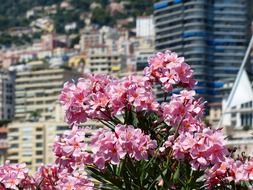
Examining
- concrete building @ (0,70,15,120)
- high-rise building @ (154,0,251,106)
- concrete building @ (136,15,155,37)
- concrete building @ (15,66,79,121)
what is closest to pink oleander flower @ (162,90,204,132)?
high-rise building @ (154,0,251,106)

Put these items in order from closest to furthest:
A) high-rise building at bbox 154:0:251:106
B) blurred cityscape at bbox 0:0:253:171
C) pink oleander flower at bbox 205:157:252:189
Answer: pink oleander flower at bbox 205:157:252:189 < blurred cityscape at bbox 0:0:253:171 < high-rise building at bbox 154:0:251:106

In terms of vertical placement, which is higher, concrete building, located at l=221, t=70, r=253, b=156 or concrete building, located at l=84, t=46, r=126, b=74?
concrete building, located at l=84, t=46, r=126, b=74

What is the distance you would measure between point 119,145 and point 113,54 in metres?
132

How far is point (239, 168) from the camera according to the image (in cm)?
500

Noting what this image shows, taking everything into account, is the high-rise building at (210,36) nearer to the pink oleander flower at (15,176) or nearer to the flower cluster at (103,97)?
A: the flower cluster at (103,97)

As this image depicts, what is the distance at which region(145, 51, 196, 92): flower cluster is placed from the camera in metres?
5.49

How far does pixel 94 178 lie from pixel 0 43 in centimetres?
17809

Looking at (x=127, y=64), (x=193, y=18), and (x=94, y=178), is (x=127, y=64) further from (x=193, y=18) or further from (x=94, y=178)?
(x=94, y=178)

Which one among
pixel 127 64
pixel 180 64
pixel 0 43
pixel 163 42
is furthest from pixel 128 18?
pixel 180 64

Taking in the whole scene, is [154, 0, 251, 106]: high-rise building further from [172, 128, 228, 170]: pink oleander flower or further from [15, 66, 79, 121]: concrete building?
[172, 128, 228, 170]: pink oleander flower

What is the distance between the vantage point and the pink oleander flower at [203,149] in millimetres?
4855

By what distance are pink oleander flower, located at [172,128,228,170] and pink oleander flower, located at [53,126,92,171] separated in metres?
0.46

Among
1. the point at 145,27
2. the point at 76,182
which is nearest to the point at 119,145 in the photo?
the point at 76,182

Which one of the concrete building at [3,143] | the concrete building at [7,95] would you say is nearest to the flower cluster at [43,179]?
the concrete building at [3,143]
